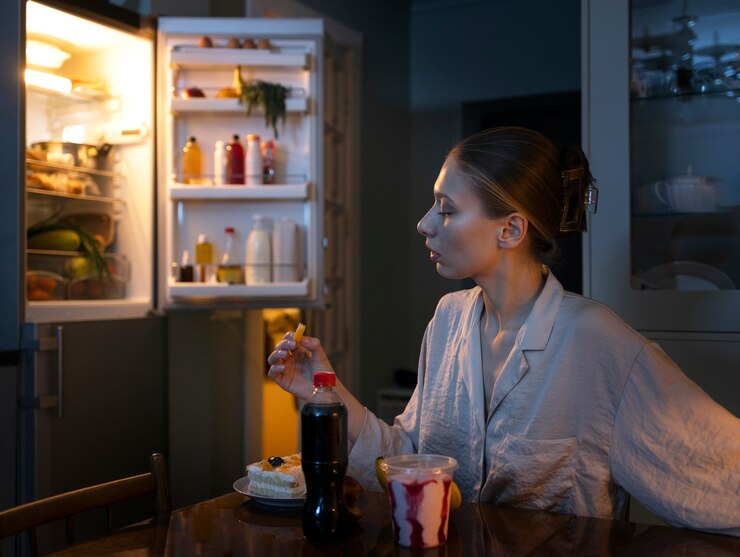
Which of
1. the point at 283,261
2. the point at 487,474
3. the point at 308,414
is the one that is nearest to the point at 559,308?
the point at 487,474

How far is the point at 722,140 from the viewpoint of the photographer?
7.72 ft

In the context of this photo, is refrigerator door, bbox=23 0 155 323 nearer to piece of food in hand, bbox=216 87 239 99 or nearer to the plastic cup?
piece of food in hand, bbox=216 87 239 99

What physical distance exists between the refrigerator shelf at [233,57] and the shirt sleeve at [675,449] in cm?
182

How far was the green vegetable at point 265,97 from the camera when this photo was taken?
2.85 meters

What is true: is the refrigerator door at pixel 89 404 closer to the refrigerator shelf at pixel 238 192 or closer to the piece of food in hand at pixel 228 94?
the refrigerator shelf at pixel 238 192

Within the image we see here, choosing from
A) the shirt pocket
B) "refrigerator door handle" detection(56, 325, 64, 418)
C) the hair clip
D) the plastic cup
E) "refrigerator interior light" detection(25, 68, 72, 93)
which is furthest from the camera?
"refrigerator interior light" detection(25, 68, 72, 93)

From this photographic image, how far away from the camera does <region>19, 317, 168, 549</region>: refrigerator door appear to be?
94.8 inches

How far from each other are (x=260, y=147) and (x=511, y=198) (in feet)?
4.98

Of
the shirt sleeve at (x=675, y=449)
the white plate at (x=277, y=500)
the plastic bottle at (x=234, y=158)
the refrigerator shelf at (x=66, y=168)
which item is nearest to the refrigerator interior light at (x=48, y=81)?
the refrigerator shelf at (x=66, y=168)

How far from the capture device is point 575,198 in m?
1.64

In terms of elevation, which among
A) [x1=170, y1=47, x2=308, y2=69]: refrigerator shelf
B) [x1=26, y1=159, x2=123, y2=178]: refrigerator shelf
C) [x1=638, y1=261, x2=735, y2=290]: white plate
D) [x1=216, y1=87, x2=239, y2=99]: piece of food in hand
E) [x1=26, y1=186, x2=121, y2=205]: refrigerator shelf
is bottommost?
[x1=638, y1=261, x2=735, y2=290]: white plate

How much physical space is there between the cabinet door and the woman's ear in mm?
870

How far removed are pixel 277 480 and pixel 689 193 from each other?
5.28 ft

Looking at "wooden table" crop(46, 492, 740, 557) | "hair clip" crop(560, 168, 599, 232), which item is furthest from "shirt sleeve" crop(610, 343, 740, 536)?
"hair clip" crop(560, 168, 599, 232)
